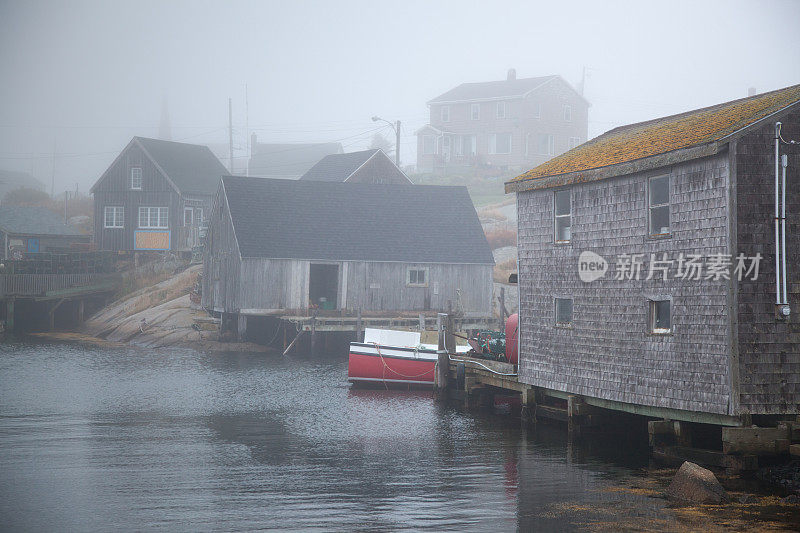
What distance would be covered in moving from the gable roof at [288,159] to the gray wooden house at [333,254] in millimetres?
56845

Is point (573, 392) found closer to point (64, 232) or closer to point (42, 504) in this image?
point (42, 504)

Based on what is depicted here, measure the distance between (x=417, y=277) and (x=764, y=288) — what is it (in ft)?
113

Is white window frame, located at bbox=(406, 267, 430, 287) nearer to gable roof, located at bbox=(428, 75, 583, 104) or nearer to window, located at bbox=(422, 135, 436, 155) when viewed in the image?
gable roof, located at bbox=(428, 75, 583, 104)

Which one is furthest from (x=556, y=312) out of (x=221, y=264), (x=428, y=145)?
(x=428, y=145)

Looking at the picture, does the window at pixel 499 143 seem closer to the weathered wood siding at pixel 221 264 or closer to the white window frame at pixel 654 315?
→ the weathered wood siding at pixel 221 264

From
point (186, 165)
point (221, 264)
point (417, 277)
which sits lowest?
point (417, 277)

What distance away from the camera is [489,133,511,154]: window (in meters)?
94.6

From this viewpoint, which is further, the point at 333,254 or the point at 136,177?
the point at 136,177

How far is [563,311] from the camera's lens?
77.9 ft

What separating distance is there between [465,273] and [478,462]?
3195cm

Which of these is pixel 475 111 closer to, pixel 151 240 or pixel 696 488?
pixel 151 240

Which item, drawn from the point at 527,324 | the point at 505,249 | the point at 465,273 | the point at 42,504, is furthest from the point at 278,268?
the point at 42,504

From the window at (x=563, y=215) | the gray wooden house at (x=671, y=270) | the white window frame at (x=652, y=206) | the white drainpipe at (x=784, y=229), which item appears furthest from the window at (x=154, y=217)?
the white drainpipe at (x=784, y=229)

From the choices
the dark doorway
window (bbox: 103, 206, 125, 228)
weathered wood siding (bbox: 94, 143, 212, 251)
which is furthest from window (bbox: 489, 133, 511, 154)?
the dark doorway
